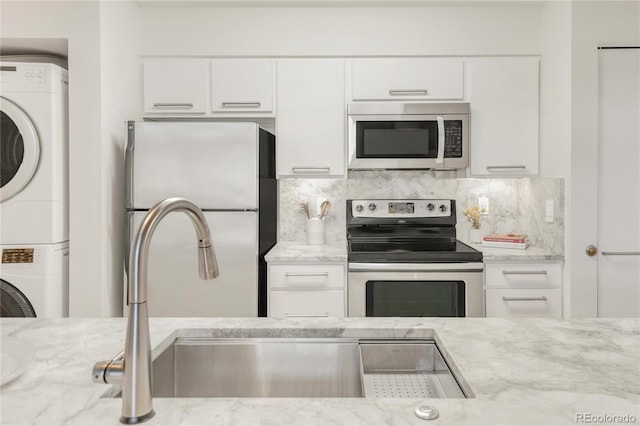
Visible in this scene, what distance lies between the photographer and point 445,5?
293cm

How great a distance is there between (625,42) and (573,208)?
0.99m

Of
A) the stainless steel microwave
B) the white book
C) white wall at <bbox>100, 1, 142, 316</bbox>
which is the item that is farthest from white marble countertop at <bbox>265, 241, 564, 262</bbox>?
white wall at <bbox>100, 1, 142, 316</bbox>

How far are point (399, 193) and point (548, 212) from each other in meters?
0.98

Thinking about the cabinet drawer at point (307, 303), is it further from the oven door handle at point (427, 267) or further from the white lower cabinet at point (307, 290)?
the oven door handle at point (427, 267)

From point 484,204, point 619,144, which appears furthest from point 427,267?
point 619,144

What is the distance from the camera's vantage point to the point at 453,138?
2.87 m

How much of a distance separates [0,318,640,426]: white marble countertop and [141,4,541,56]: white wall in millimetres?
2142

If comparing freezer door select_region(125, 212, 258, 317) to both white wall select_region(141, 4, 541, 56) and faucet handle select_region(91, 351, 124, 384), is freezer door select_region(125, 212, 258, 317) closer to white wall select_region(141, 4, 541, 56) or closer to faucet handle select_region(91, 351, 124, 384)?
white wall select_region(141, 4, 541, 56)

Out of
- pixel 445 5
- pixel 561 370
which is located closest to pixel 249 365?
pixel 561 370

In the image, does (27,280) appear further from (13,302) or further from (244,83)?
(244,83)

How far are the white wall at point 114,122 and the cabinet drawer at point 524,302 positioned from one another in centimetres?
219

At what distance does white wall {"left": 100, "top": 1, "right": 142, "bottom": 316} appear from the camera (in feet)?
8.30

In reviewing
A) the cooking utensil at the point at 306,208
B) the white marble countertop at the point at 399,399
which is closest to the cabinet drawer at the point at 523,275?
the cooking utensil at the point at 306,208

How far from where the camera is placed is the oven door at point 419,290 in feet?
8.57
